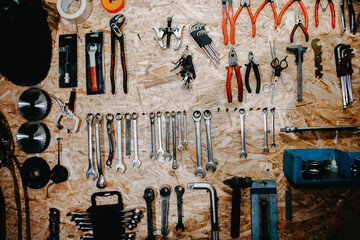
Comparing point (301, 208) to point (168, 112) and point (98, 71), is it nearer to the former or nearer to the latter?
point (168, 112)

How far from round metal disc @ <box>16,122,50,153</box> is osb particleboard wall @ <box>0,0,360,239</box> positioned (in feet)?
0.19

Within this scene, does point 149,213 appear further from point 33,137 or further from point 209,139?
point 33,137

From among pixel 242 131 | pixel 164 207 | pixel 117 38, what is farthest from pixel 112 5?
pixel 164 207

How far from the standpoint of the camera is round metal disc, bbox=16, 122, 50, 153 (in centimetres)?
165

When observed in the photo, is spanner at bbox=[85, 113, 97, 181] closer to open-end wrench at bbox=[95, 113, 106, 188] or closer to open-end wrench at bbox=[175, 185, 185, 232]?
open-end wrench at bbox=[95, 113, 106, 188]

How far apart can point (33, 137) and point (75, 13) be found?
0.97 metres

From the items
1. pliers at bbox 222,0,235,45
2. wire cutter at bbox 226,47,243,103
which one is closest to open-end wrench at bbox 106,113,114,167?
wire cutter at bbox 226,47,243,103

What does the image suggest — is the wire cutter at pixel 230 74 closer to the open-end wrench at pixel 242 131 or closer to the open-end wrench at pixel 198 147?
the open-end wrench at pixel 242 131

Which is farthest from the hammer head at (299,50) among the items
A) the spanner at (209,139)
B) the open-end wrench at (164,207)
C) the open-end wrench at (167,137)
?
the open-end wrench at (164,207)

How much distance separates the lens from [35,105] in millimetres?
1664

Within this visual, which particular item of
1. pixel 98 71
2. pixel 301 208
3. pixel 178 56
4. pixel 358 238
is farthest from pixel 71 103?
pixel 358 238

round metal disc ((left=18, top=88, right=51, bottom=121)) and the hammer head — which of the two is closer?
the hammer head

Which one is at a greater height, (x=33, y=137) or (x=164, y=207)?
(x=33, y=137)

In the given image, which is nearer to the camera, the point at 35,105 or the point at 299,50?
the point at 299,50
